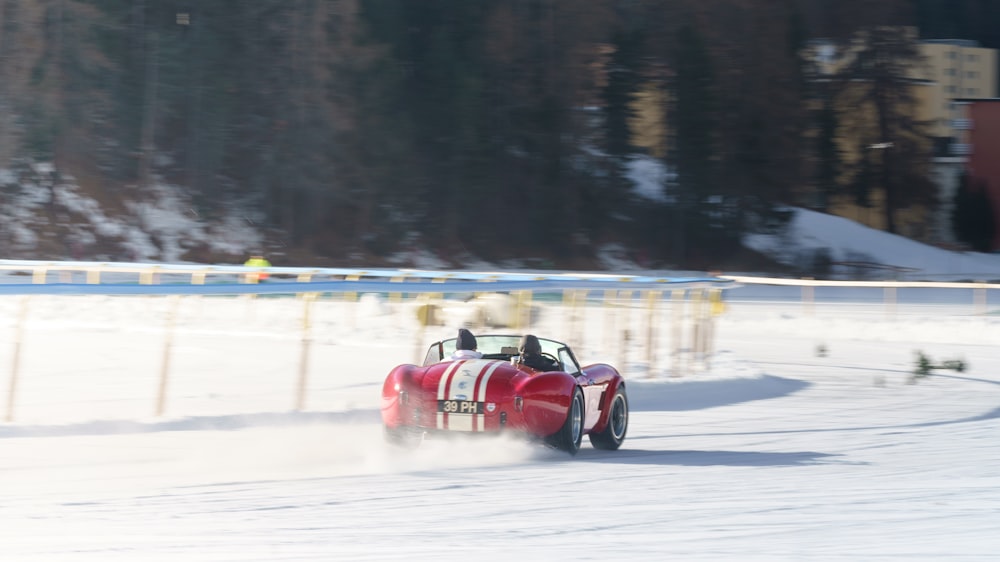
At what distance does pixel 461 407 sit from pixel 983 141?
250 ft

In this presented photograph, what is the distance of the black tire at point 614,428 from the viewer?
1167cm

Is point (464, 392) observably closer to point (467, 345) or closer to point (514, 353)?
point (467, 345)

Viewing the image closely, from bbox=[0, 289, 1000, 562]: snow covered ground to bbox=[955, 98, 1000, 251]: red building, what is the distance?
2443 inches

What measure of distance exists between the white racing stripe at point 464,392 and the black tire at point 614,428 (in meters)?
1.65

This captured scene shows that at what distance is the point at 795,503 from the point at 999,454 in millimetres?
4107

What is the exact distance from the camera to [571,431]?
35.1 feet

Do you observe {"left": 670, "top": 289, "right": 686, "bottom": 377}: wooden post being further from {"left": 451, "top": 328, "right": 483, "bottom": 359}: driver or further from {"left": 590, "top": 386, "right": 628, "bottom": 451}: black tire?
{"left": 451, "top": 328, "right": 483, "bottom": 359}: driver

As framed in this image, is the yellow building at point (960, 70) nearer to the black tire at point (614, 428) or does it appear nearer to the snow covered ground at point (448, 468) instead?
the snow covered ground at point (448, 468)

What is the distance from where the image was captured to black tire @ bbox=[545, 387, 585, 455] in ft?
34.9

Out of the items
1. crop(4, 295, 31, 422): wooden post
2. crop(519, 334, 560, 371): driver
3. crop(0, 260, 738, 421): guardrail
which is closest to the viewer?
crop(519, 334, 560, 371): driver

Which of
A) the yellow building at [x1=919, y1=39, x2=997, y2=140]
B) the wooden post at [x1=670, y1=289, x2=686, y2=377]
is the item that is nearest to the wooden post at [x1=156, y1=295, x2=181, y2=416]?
the wooden post at [x1=670, y1=289, x2=686, y2=377]

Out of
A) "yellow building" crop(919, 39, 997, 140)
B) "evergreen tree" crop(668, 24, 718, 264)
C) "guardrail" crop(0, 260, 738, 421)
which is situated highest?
"yellow building" crop(919, 39, 997, 140)

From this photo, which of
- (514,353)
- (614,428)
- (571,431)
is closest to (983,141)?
(614,428)

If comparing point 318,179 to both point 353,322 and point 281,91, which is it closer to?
point 281,91
